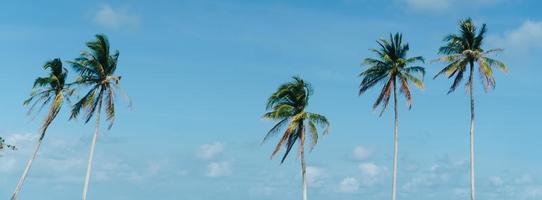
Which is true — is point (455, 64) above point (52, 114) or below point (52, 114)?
above

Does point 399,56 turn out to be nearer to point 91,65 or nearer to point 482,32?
point 482,32

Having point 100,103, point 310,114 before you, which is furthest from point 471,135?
point 100,103

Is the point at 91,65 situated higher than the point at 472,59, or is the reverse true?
the point at 472,59

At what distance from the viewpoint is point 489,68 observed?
6981 cm

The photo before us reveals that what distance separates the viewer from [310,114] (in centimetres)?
6800

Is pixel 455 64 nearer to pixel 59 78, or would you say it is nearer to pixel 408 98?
pixel 408 98

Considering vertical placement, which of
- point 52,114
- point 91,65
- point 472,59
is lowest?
point 52,114

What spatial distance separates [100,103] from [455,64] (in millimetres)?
31179

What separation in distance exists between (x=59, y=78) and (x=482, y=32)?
3770 cm

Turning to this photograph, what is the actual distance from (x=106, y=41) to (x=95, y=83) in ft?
12.2

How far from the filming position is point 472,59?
7075 cm

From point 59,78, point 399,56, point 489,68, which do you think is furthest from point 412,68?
point 59,78

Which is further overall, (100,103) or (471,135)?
(471,135)

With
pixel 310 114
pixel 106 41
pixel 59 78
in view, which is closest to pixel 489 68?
pixel 310 114
